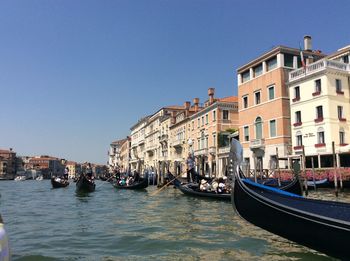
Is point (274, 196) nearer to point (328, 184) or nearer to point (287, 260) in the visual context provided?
point (287, 260)

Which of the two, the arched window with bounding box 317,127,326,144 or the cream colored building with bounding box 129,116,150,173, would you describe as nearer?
the arched window with bounding box 317,127,326,144

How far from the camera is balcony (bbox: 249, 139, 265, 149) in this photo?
22106 millimetres

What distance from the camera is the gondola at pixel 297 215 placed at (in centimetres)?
368

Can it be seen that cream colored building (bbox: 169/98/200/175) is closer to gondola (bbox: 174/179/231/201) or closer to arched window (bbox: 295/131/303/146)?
arched window (bbox: 295/131/303/146)

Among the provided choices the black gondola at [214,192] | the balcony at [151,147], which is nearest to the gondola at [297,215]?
the black gondola at [214,192]

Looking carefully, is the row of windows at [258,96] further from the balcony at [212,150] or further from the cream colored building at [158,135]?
the cream colored building at [158,135]

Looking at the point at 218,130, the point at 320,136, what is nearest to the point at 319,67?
the point at 320,136

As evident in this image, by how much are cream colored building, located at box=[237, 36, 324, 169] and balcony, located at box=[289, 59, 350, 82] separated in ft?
4.23

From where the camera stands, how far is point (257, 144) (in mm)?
22469

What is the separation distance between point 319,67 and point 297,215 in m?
16.2

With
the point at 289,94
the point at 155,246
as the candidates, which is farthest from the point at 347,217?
the point at 289,94

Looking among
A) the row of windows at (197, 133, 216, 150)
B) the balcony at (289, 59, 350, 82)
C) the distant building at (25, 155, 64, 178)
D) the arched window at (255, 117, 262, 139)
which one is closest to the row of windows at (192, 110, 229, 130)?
the row of windows at (197, 133, 216, 150)

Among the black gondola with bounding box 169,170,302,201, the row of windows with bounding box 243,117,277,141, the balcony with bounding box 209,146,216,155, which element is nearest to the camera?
the black gondola with bounding box 169,170,302,201

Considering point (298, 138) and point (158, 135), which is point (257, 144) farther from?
point (158, 135)
